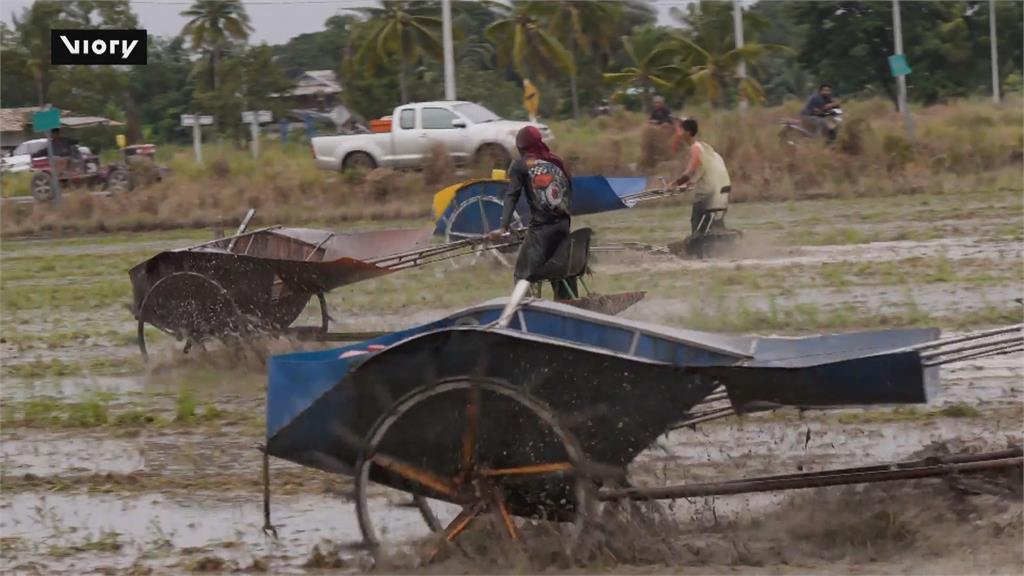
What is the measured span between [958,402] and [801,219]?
1175 cm

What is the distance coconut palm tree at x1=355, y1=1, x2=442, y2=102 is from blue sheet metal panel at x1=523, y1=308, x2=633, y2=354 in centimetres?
3484

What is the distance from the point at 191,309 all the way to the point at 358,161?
1706 centimetres

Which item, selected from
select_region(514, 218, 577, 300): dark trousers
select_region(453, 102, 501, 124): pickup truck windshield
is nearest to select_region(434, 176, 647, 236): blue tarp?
select_region(514, 218, 577, 300): dark trousers

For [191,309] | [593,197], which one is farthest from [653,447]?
[593,197]

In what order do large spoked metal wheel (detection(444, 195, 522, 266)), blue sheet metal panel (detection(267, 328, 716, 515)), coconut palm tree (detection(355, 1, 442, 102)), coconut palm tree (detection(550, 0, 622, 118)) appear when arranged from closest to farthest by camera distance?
blue sheet metal panel (detection(267, 328, 716, 515)), large spoked metal wheel (detection(444, 195, 522, 266)), coconut palm tree (detection(355, 1, 442, 102)), coconut palm tree (detection(550, 0, 622, 118))

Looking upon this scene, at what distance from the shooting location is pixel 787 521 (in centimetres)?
659

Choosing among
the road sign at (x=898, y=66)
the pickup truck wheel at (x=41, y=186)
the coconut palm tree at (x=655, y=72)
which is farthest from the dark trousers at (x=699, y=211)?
the coconut palm tree at (x=655, y=72)

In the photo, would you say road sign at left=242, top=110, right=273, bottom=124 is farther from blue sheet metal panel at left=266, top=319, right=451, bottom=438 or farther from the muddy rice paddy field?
blue sheet metal panel at left=266, top=319, right=451, bottom=438

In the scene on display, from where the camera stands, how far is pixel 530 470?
609 cm

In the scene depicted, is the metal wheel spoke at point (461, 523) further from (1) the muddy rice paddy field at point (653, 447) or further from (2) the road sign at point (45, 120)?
(2) the road sign at point (45, 120)

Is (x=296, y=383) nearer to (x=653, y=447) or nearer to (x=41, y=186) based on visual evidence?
(x=653, y=447)

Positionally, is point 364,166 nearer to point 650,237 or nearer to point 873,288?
point 650,237

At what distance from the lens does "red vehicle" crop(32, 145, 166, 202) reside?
3036 cm

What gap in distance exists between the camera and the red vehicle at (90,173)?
99.6ft
